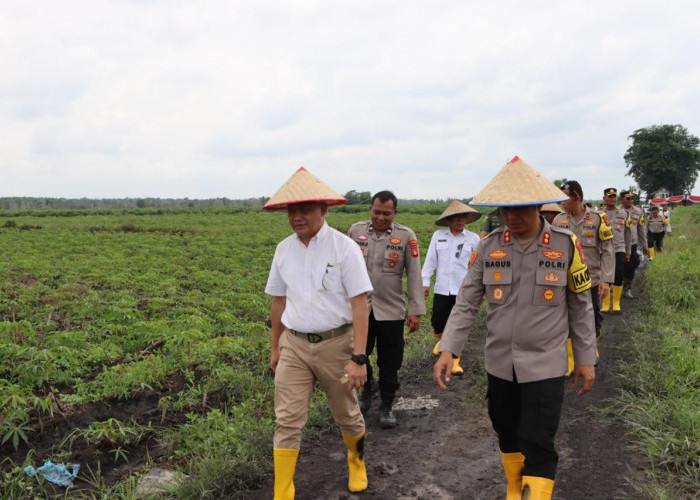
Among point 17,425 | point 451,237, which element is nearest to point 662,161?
point 451,237

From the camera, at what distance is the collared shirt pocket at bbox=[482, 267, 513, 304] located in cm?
287

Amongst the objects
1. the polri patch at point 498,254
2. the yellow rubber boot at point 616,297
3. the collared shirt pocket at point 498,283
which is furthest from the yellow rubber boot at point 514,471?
the yellow rubber boot at point 616,297

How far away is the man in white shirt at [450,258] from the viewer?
593cm

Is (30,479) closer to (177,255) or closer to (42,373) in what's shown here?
(42,373)

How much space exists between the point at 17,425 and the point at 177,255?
12980 millimetres

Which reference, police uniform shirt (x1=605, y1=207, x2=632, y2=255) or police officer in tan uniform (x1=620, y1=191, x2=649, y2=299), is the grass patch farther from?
police officer in tan uniform (x1=620, y1=191, x2=649, y2=299)

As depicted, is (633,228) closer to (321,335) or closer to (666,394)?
(666,394)

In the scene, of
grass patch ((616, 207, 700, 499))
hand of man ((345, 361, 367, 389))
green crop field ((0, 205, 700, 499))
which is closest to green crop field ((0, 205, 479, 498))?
green crop field ((0, 205, 700, 499))

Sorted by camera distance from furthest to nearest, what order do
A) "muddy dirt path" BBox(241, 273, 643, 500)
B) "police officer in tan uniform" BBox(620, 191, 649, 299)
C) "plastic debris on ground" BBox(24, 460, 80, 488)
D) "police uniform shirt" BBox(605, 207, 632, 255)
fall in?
1. "police officer in tan uniform" BBox(620, 191, 649, 299)
2. "police uniform shirt" BBox(605, 207, 632, 255)
3. "plastic debris on ground" BBox(24, 460, 80, 488)
4. "muddy dirt path" BBox(241, 273, 643, 500)

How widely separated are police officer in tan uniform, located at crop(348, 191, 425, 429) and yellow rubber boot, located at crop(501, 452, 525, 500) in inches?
58.3

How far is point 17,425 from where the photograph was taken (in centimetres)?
410

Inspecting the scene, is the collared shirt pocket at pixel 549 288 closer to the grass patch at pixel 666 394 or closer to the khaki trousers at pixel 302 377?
the khaki trousers at pixel 302 377

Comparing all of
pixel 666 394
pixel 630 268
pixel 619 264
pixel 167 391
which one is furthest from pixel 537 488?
pixel 630 268

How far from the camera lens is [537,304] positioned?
110 inches
